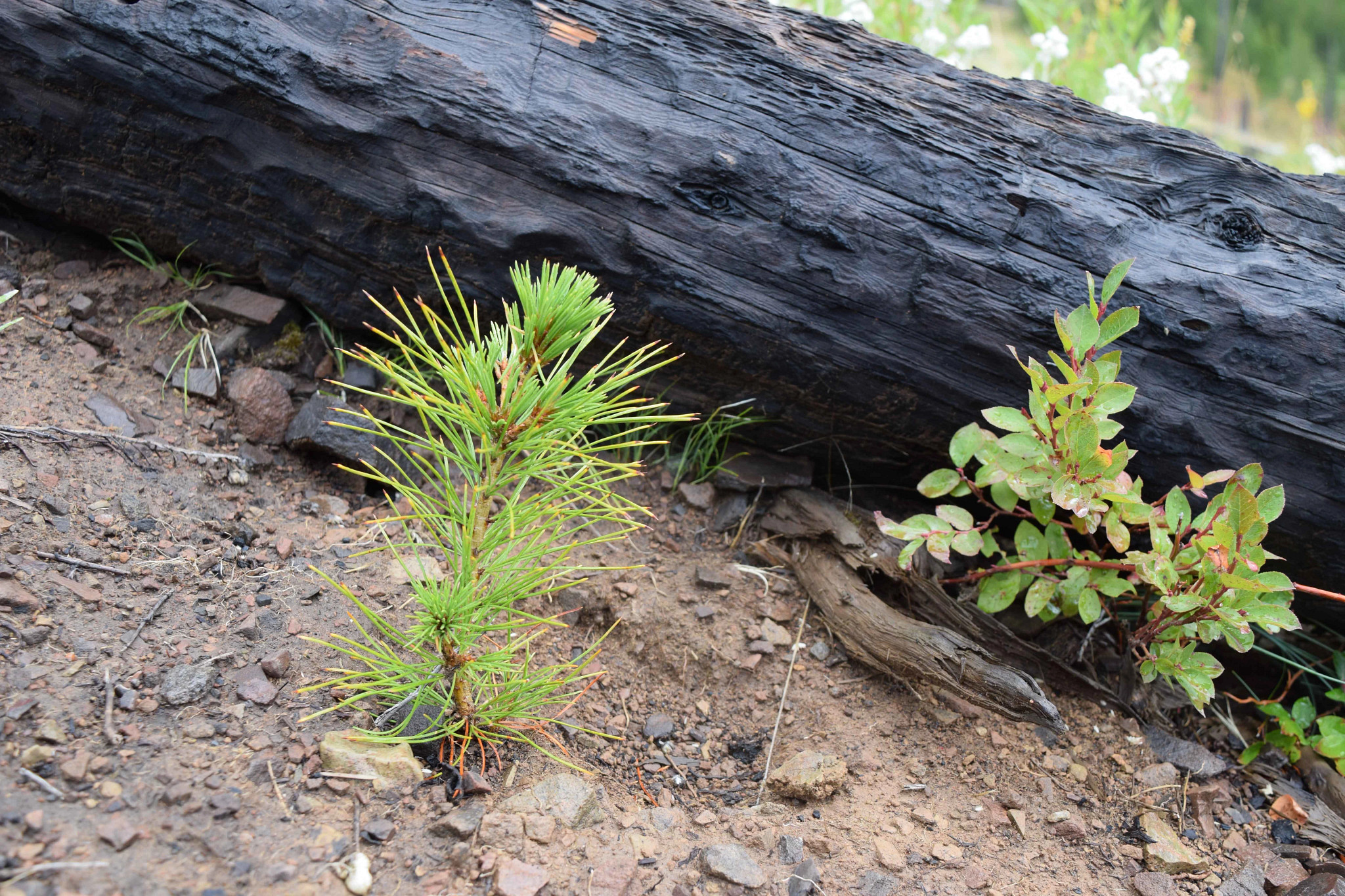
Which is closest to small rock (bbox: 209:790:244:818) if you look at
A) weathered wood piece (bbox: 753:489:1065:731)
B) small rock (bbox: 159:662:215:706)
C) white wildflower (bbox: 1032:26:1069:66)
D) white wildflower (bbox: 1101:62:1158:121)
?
small rock (bbox: 159:662:215:706)

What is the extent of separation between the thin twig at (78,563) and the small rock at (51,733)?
0.43 m

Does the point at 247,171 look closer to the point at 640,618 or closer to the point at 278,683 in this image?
the point at 278,683

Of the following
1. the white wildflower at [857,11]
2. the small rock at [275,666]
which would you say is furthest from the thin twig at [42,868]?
the white wildflower at [857,11]

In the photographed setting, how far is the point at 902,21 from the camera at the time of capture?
471 cm

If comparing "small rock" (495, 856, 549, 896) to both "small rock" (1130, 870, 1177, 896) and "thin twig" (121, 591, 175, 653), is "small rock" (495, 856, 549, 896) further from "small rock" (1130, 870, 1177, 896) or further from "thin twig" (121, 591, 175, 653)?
"small rock" (1130, 870, 1177, 896)

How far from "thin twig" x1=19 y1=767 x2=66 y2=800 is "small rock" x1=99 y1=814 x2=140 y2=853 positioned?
0.34 ft

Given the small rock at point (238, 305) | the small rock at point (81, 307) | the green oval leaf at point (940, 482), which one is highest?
the green oval leaf at point (940, 482)

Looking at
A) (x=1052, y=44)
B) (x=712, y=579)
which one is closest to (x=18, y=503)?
(x=712, y=579)

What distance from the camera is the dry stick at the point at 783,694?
2121 millimetres

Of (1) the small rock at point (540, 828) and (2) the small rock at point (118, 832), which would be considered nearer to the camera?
(2) the small rock at point (118, 832)

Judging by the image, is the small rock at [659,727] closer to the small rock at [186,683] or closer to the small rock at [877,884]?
the small rock at [877,884]

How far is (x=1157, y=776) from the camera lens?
231 cm

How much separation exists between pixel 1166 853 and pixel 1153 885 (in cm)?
11

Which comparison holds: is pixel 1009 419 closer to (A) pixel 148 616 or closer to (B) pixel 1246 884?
(B) pixel 1246 884
